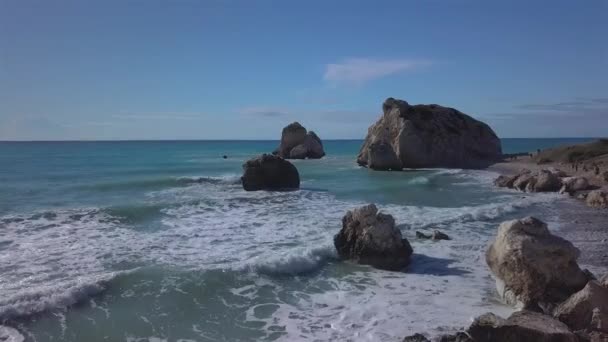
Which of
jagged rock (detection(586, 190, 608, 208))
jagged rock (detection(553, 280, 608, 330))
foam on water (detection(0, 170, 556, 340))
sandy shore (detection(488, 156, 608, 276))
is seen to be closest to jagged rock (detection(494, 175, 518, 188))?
sandy shore (detection(488, 156, 608, 276))

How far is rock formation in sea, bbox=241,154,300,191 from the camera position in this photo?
29.9 m

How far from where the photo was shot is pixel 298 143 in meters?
69.9

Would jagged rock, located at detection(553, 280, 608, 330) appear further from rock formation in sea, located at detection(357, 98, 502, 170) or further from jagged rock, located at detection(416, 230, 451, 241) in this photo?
rock formation in sea, located at detection(357, 98, 502, 170)

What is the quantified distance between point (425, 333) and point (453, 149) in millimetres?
44302

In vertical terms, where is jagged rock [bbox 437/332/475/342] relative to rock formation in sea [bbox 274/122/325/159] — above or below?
below

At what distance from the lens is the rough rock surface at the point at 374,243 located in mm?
12484

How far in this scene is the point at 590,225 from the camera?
1755 centimetres

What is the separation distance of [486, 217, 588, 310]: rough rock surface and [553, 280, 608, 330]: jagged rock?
3.29 ft

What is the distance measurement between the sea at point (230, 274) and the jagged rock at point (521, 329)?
125cm

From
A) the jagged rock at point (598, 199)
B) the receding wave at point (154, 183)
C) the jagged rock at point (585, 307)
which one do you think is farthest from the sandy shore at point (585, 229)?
the receding wave at point (154, 183)

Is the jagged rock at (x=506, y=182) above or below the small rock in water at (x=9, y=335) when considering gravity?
above

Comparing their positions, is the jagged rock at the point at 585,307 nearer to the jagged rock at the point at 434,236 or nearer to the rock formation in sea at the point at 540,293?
the rock formation in sea at the point at 540,293

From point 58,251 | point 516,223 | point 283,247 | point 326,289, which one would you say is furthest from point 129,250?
point 516,223

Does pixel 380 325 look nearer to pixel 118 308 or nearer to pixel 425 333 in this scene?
pixel 425 333
